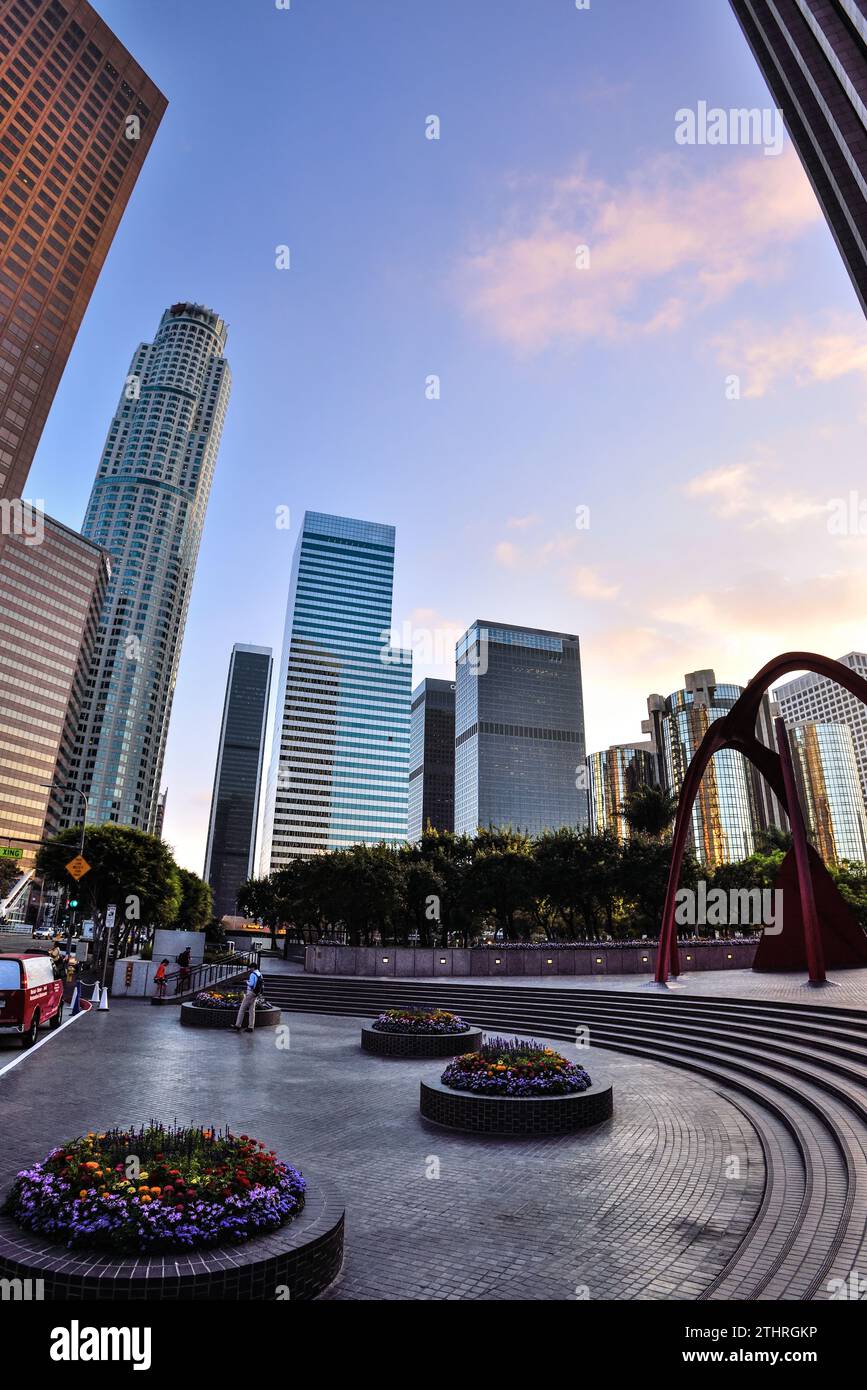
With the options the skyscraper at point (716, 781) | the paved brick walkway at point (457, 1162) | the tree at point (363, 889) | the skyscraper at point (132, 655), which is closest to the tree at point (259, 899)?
the tree at point (363, 889)

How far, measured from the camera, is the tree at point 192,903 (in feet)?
283

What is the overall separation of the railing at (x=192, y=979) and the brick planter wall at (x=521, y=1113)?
69.7ft

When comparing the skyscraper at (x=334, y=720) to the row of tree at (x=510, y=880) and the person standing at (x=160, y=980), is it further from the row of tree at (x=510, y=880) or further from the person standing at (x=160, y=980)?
the person standing at (x=160, y=980)

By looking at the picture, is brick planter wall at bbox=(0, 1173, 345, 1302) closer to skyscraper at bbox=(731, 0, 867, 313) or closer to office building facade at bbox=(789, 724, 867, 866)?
skyscraper at bbox=(731, 0, 867, 313)

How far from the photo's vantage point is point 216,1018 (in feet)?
73.0

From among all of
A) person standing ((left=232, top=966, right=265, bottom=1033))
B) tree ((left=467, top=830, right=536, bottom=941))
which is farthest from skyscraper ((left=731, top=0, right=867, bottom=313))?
tree ((left=467, top=830, right=536, bottom=941))

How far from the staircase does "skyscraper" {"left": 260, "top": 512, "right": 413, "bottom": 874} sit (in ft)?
489

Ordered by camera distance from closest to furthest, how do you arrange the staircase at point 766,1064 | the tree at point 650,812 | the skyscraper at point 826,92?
the staircase at point 766,1064 → the skyscraper at point 826,92 → the tree at point 650,812

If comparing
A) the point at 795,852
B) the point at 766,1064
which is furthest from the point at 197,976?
the point at 766,1064

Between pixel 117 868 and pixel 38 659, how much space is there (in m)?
96.3

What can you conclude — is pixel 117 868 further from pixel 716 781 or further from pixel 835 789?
pixel 835 789

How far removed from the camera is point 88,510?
198 meters
